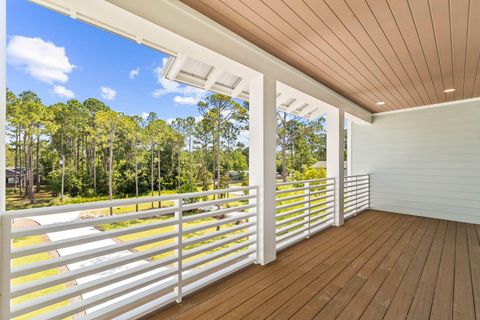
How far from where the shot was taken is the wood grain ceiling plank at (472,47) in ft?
5.83

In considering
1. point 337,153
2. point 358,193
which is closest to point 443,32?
point 337,153

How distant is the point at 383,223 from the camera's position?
13.8 feet

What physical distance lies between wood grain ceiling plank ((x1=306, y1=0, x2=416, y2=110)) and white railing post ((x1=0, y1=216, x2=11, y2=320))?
2.42 metres

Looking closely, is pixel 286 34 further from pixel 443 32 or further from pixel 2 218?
pixel 2 218

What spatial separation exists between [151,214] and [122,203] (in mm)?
235

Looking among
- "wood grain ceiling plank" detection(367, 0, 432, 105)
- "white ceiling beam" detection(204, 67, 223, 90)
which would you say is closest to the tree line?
"white ceiling beam" detection(204, 67, 223, 90)

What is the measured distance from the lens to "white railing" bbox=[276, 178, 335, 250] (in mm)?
2965

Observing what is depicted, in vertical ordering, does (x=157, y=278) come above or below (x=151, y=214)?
below

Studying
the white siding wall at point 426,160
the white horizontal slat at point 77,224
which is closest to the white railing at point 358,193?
the white siding wall at point 426,160

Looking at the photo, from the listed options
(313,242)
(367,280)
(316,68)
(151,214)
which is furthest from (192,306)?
(316,68)

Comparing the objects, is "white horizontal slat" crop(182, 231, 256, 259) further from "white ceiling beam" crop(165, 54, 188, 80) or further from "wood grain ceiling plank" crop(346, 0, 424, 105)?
"wood grain ceiling plank" crop(346, 0, 424, 105)

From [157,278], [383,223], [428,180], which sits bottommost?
[383,223]

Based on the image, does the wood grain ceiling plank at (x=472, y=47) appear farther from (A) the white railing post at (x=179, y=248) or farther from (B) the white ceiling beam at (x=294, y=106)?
(A) the white railing post at (x=179, y=248)

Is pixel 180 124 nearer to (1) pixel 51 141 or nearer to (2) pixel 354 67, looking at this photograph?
(1) pixel 51 141
